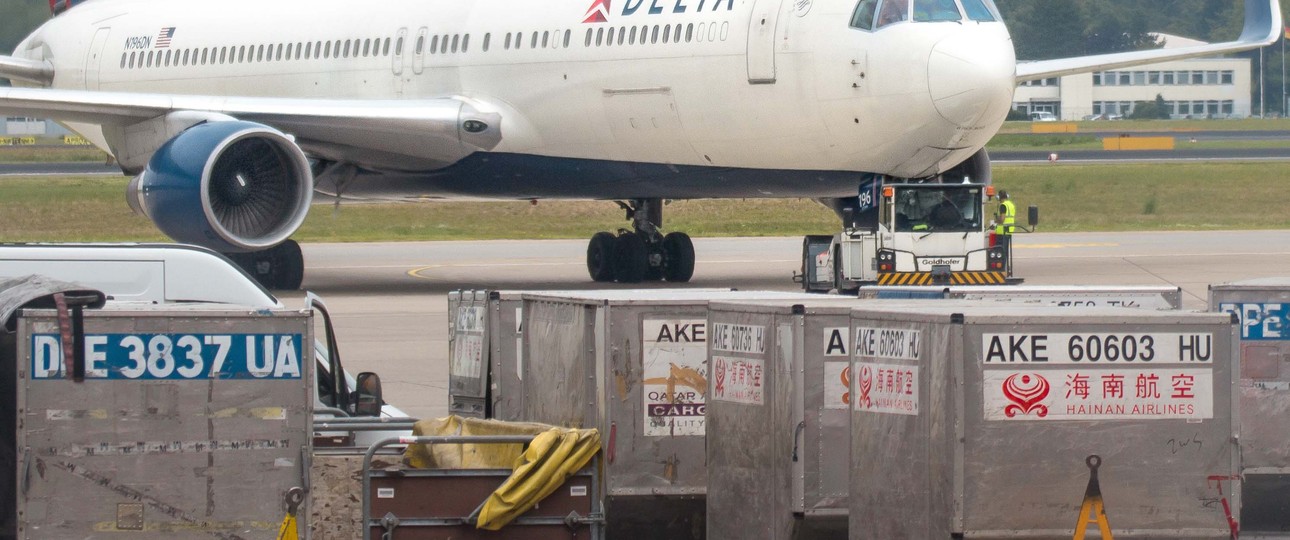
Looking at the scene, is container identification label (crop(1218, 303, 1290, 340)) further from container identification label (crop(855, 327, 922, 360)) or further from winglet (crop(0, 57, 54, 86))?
winglet (crop(0, 57, 54, 86))

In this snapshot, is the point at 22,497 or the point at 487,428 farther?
the point at 487,428

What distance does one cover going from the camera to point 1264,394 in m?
8.58

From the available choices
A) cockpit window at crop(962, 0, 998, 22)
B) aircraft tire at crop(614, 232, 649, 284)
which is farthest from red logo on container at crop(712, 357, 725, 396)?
aircraft tire at crop(614, 232, 649, 284)

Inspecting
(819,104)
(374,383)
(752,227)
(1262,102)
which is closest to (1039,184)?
(752,227)

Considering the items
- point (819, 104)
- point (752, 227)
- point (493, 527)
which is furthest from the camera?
point (752, 227)

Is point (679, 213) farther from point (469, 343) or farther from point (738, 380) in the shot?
point (738, 380)

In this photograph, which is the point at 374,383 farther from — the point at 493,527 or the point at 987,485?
the point at 987,485

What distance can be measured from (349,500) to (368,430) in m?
1.11

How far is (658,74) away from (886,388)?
14.0 meters

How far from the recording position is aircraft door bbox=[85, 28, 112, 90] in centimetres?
2784

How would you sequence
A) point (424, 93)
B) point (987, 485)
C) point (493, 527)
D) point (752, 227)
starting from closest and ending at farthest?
1. point (987, 485)
2. point (493, 527)
3. point (424, 93)
4. point (752, 227)

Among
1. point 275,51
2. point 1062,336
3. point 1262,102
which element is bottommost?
point 1062,336

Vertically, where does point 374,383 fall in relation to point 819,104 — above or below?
below

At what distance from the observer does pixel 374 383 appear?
8086mm
